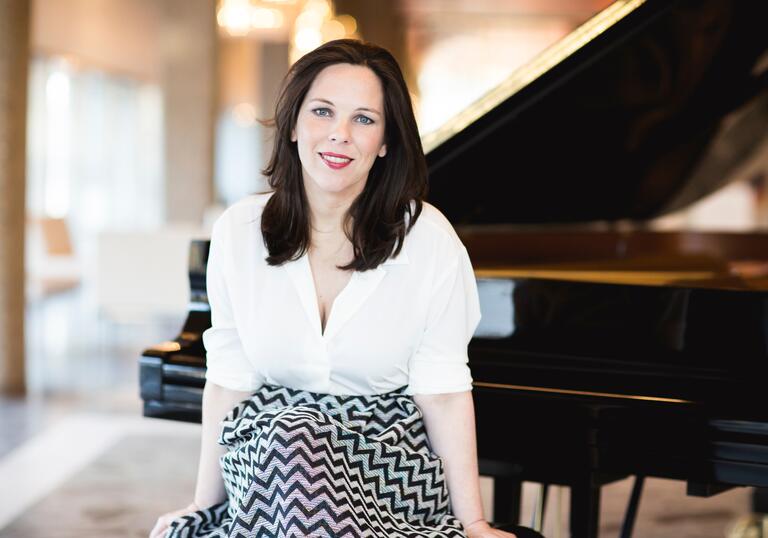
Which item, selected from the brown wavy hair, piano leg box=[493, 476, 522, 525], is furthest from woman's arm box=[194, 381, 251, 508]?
piano leg box=[493, 476, 522, 525]

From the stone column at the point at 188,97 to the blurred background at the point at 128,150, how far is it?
0.01 meters

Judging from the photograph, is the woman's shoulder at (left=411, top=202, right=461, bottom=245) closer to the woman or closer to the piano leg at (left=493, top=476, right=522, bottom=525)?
the woman

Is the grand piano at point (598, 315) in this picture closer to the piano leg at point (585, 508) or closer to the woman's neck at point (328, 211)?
the piano leg at point (585, 508)

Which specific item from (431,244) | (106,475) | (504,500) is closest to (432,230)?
(431,244)

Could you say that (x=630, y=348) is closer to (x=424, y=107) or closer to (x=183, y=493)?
(x=183, y=493)

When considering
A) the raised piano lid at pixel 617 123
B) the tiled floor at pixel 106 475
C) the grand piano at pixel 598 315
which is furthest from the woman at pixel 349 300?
the tiled floor at pixel 106 475

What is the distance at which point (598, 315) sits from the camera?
7.39 ft

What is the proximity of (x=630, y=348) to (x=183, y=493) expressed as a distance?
2.43 metres

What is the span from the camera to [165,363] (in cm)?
220

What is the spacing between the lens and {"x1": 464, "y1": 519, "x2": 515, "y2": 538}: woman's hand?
64.3 inches

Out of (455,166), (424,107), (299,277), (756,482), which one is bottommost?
(756,482)

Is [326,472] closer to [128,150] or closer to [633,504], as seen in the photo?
[633,504]

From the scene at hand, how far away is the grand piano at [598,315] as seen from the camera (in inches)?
74.9

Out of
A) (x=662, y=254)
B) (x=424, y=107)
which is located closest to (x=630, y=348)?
(x=662, y=254)
